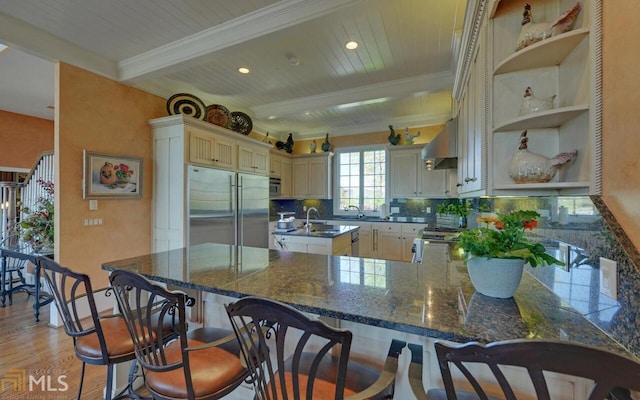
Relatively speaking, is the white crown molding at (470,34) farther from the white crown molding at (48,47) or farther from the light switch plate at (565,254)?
the white crown molding at (48,47)

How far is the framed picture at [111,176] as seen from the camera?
2945 millimetres

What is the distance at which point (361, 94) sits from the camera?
392 cm

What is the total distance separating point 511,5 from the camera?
140 cm

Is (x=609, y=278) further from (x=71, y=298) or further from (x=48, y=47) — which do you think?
(x=48, y=47)

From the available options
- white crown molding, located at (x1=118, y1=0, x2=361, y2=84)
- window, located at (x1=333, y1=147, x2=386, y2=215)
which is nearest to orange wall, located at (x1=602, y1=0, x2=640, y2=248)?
white crown molding, located at (x1=118, y1=0, x2=361, y2=84)

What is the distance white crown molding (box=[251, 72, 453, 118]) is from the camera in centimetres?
346

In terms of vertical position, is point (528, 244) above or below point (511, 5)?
below

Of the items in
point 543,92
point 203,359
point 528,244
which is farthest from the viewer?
point 543,92

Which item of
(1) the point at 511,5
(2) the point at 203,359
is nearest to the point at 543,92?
(1) the point at 511,5

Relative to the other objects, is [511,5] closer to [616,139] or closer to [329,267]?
[616,139]

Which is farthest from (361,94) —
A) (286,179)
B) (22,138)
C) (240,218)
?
(22,138)

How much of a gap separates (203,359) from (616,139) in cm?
169

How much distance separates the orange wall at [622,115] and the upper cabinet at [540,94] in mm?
34

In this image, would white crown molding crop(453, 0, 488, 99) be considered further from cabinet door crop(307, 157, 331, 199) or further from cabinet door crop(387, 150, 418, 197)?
cabinet door crop(307, 157, 331, 199)
